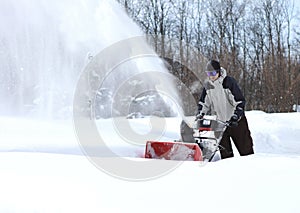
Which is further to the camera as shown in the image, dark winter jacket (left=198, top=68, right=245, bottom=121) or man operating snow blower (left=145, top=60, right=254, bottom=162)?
dark winter jacket (left=198, top=68, right=245, bottom=121)

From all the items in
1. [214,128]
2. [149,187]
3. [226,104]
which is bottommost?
[149,187]

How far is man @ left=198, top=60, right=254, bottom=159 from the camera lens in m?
4.22

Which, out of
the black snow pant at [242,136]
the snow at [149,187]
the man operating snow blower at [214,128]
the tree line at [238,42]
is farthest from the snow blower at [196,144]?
the tree line at [238,42]

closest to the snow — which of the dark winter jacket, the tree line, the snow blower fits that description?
the snow blower

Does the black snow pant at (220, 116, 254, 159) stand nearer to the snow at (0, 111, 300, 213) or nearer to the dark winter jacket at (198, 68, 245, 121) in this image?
the dark winter jacket at (198, 68, 245, 121)

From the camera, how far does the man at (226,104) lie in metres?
4.22

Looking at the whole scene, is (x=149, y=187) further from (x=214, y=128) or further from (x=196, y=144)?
(x=214, y=128)

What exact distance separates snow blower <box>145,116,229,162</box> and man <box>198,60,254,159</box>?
28 cm

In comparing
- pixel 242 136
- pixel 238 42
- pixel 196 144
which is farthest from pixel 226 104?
pixel 238 42

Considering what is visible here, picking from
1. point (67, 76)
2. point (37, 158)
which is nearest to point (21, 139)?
point (37, 158)

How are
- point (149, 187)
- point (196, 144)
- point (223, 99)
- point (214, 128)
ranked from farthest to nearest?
point (223, 99), point (214, 128), point (196, 144), point (149, 187)

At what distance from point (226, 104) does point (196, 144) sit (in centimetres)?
101

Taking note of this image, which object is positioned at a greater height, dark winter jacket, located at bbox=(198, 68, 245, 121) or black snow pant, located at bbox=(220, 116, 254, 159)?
dark winter jacket, located at bbox=(198, 68, 245, 121)

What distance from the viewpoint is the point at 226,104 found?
439 cm
